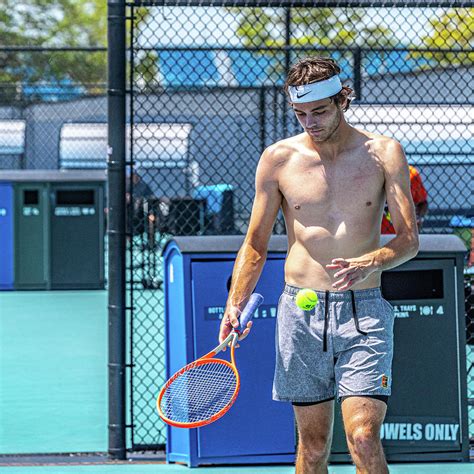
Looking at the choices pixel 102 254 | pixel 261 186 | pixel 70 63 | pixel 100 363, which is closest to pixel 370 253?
pixel 261 186

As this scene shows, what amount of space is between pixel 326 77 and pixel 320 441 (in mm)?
1404

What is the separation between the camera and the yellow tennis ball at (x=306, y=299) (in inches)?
160

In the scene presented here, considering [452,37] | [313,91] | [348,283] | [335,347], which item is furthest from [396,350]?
[452,37]

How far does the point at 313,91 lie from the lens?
13.4ft

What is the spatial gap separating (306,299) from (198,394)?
80 centimetres

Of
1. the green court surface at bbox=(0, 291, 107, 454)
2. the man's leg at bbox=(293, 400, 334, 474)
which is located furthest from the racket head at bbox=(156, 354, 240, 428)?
the green court surface at bbox=(0, 291, 107, 454)

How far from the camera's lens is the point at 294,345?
13.8 feet

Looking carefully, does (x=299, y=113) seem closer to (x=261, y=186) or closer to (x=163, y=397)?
(x=261, y=186)

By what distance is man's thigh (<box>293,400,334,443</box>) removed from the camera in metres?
4.22

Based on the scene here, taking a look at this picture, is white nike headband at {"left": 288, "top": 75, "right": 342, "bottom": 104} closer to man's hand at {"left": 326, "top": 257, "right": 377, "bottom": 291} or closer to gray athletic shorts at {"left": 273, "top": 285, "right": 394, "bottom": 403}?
man's hand at {"left": 326, "top": 257, "right": 377, "bottom": 291}

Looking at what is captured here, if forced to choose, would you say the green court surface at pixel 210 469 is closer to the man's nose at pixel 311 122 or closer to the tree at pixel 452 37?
the man's nose at pixel 311 122

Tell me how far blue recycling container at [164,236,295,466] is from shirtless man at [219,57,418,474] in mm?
1270

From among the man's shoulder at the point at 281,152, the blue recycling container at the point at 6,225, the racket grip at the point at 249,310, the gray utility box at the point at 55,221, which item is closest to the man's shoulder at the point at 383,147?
the man's shoulder at the point at 281,152

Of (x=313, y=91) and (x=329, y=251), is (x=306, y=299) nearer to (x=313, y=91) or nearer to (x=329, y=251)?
(x=329, y=251)
